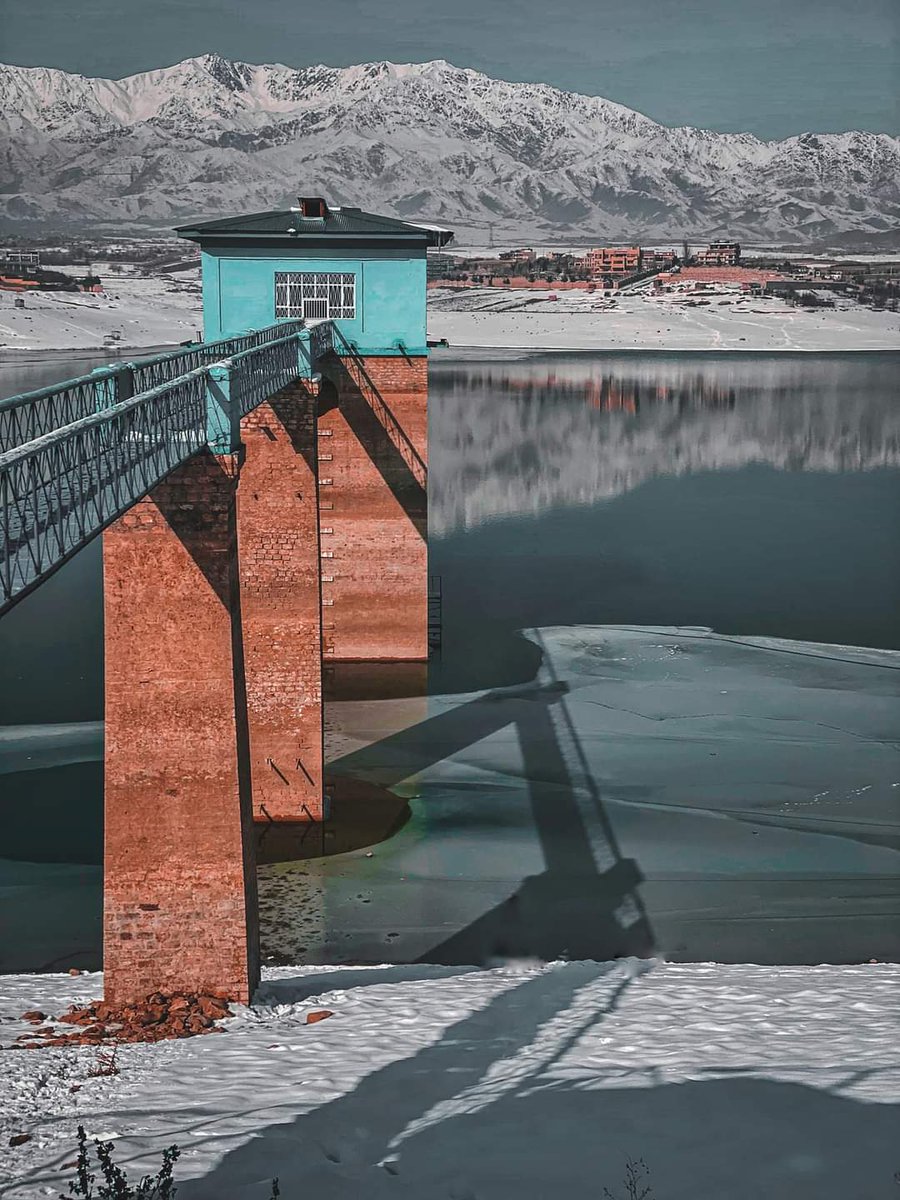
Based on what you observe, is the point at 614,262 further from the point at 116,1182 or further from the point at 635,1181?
the point at 116,1182

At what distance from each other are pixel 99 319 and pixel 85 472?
105832mm

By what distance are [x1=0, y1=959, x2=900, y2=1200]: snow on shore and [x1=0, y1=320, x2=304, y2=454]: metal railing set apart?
185 inches

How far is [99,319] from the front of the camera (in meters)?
114

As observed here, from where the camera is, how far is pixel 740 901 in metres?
17.3

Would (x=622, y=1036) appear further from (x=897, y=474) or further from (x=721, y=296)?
(x=721, y=296)

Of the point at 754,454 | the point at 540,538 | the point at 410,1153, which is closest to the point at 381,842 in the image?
the point at 410,1153

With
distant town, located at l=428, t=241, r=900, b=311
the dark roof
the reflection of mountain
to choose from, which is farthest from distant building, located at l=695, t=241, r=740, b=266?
the dark roof

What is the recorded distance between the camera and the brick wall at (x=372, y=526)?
93.8 ft

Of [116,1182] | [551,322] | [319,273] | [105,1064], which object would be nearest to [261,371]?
[105,1064]

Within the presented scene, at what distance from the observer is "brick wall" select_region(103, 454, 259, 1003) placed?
13953 millimetres

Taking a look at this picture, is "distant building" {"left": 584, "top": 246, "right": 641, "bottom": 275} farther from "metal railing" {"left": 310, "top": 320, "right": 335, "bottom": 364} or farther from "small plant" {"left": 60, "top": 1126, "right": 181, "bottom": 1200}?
"small plant" {"left": 60, "top": 1126, "right": 181, "bottom": 1200}

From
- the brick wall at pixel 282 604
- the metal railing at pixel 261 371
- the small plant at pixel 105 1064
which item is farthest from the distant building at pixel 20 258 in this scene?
the small plant at pixel 105 1064

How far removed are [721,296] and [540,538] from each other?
10278cm

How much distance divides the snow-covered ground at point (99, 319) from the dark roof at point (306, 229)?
235ft
